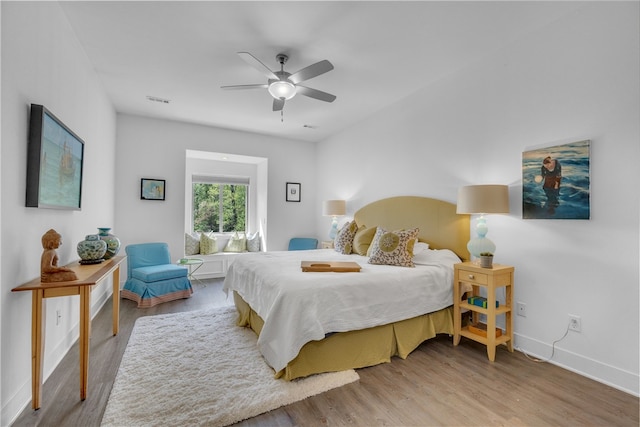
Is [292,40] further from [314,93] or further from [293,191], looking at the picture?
[293,191]

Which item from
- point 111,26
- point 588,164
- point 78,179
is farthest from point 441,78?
point 78,179

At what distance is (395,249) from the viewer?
3.01 metres

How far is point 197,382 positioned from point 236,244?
13.1ft

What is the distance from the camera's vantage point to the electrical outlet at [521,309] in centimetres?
259

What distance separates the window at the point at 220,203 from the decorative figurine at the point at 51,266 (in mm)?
4220

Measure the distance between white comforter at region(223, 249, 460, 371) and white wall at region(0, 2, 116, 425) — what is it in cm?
143

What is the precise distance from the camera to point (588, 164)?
2.20m

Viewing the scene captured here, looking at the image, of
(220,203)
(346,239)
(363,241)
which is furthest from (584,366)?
(220,203)

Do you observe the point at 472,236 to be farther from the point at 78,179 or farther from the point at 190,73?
the point at 78,179

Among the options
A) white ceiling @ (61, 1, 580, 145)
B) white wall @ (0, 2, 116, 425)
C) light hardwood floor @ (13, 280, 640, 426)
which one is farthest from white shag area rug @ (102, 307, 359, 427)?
white ceiling @ (61, 1, 580, 145)

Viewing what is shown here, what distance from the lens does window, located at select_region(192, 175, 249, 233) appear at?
19.8 ft

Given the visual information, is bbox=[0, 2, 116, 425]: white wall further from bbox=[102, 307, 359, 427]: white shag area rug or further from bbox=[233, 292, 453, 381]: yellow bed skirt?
bbox=[233, 292, 453, 381]: yellow bed skirt

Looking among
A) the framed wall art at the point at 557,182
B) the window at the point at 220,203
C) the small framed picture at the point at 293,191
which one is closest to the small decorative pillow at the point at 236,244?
the window at the point at 220,203

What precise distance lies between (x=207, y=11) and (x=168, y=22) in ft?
1.29
